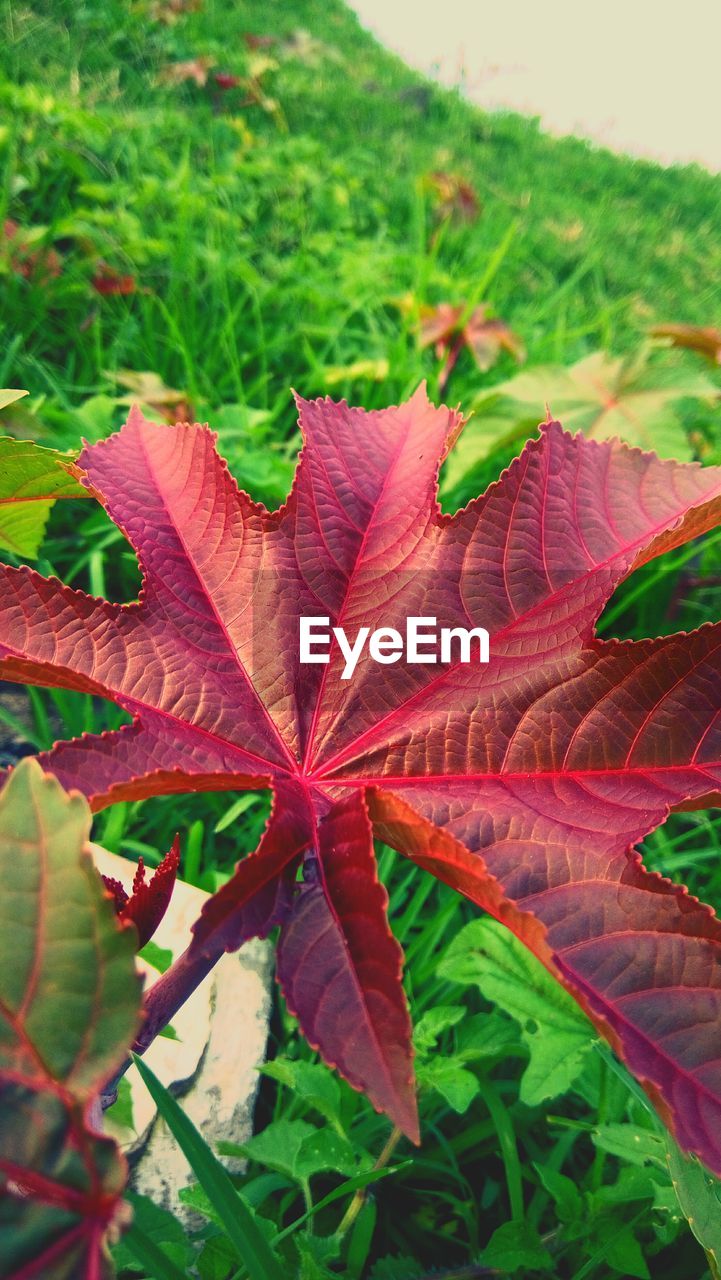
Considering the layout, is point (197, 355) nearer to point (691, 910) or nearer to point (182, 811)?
point (182, 811)

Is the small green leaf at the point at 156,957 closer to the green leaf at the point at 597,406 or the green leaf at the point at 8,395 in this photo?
the green leaf at the point at 8,395

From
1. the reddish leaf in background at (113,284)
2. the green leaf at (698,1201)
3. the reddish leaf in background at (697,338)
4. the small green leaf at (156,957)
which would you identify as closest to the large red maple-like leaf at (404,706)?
the green leaf at (698,1201)

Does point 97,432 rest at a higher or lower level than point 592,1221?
higher

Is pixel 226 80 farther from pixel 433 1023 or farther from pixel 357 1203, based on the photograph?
pixel 357 1203

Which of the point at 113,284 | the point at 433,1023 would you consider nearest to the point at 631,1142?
the point at 433,1023

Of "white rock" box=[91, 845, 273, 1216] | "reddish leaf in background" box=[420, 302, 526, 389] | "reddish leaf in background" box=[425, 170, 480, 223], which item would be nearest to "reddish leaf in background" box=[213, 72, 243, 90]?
"reddish leaf in background" box=[425, 170, 480, 223]

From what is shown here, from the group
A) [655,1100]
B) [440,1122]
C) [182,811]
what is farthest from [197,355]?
[655,1100]
